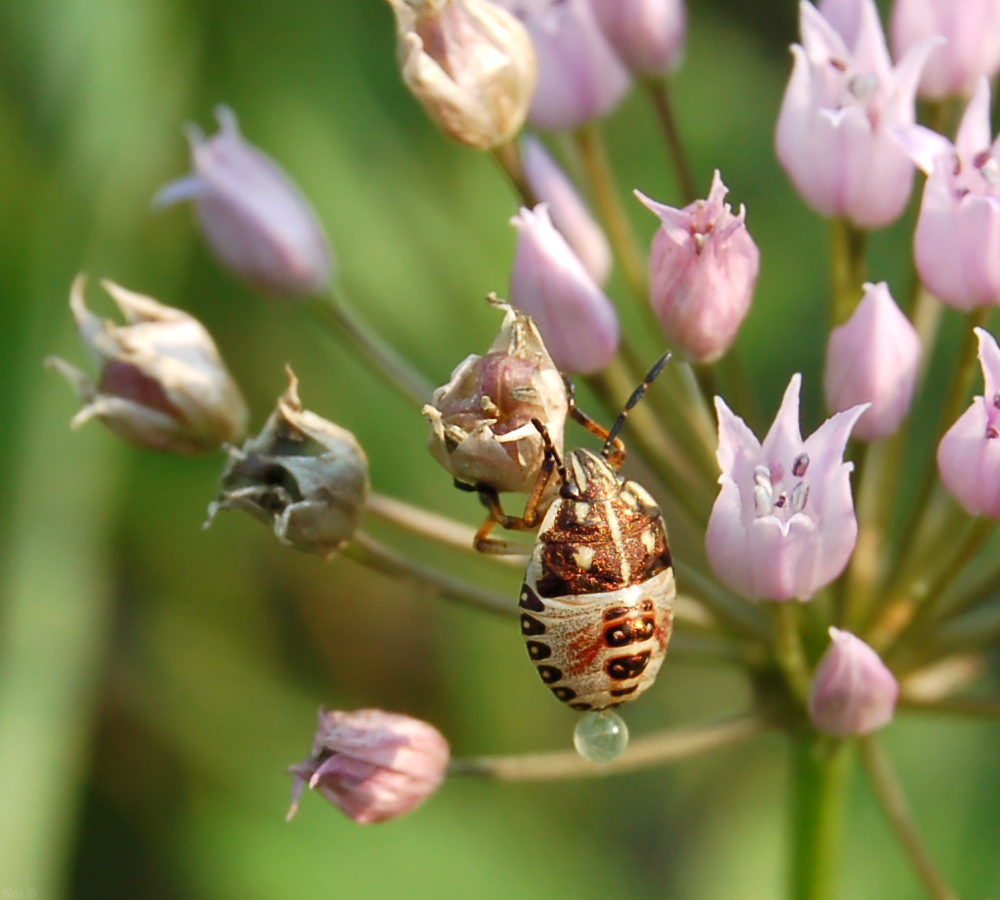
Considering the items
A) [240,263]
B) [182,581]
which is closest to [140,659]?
[182,581]

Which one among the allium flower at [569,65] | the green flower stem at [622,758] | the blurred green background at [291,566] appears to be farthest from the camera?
the blurred green background at [291,566]

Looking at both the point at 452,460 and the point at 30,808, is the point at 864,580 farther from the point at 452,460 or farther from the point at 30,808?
the point at 30,808

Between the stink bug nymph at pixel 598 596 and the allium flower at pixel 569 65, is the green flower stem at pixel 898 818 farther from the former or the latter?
the allium flower at pixel 569 65

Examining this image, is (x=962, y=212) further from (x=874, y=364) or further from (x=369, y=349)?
(x=369, y=349)

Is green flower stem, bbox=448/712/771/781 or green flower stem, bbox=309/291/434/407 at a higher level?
green flower stem, bbox=309/291/434/407

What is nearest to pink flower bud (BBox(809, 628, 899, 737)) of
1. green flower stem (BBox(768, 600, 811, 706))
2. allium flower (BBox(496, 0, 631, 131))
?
green flower stem (BBox(768, 600, 811, 706))

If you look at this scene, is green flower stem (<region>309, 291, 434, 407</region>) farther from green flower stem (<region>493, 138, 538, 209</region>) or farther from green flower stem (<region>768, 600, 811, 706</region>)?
green flower stem (<region>768, 600, 811, 706</region>)

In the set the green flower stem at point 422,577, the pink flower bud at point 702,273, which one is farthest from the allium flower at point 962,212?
the green flower stem at point 422,577
